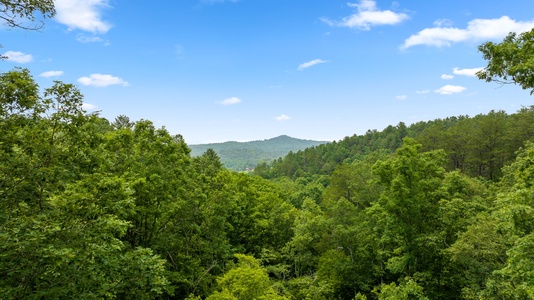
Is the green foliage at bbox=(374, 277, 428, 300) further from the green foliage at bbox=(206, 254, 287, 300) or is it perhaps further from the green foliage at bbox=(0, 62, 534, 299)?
the green foliage at bbox=(206, 254, 287, 300)

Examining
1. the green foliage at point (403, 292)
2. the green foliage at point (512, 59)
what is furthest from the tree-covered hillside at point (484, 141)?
the green foliage at point (512, 59)

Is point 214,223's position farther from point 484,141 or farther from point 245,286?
point 484,141

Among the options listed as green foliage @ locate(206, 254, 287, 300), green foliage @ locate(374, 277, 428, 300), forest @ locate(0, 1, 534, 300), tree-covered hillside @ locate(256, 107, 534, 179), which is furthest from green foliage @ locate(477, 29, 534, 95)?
tree-covered hillside @ locate(256, 107, 534, 179)

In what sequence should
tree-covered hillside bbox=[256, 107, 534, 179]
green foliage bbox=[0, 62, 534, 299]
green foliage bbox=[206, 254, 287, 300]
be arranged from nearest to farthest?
green foliage bbox=[0, 62, 534, 299] < green foliage bbox=[206, 254, 287, 300] < tree-covered hillside bbox=[256, 107, 534, 179]

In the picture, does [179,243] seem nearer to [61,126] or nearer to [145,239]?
[145,239]

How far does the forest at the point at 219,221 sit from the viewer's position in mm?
7039

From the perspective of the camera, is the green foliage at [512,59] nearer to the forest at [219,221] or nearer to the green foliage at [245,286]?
the forest at [219,221]

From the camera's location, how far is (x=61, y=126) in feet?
25.3

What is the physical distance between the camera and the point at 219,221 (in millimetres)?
20547

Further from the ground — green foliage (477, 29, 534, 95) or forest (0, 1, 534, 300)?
green foliage (477, 29, 534, 95)

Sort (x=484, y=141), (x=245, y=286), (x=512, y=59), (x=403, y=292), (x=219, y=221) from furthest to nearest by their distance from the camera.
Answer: (x=484, y=141) → (x=219, y=221) → (x=245, y=286) → (x=403, y=292) → (x=512, y=59)

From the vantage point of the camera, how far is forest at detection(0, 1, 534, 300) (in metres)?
7.04

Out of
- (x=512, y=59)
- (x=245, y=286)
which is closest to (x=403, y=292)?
(x=245, y=286)

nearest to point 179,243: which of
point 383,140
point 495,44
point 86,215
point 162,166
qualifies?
point 162,166
